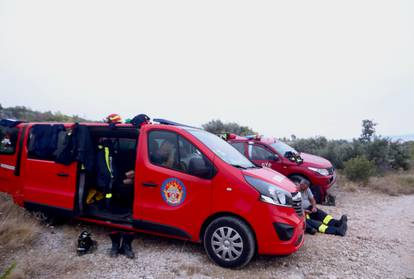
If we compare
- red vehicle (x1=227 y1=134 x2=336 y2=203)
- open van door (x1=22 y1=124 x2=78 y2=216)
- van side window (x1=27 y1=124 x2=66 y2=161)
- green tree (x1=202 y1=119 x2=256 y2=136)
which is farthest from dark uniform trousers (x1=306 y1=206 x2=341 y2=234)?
green tree (x1=202 y1=119 x2=256 y2=136)

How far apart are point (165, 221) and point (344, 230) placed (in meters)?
3.21

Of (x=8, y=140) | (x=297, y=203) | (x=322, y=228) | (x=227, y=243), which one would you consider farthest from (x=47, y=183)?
(x=322, y=228)

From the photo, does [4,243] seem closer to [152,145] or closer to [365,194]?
[152,145]

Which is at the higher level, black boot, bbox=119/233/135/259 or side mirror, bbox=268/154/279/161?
side mirror, bbox=268/154/279/161

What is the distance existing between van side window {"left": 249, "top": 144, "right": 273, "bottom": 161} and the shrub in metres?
4.05

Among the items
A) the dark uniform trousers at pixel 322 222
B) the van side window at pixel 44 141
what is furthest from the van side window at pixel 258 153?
the van side window at pixel 44 141

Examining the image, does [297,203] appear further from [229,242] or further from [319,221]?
[319,221]

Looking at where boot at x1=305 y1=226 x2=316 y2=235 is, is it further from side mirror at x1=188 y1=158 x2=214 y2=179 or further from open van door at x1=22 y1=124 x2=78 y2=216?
open van door at x1=22 y1=124 x2=78 y2=216

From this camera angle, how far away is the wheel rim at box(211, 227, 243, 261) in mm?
3602

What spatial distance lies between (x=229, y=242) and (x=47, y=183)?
315 centimetres

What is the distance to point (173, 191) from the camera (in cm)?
392

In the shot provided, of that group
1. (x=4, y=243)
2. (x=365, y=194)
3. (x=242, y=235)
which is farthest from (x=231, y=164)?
(x=365, y=194)

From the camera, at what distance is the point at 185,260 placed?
383cm

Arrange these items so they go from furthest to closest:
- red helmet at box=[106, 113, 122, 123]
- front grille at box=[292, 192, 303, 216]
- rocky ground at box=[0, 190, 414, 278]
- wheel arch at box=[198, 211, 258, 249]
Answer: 1. red helmet at box=[106, 113, 122, 123]
2. front grille at box=[292, 192, 303, 216]
3. wheel arch at box=[198, 211, 258, 249]
4. rocky ground at box=[0, 190, 414, 278]
